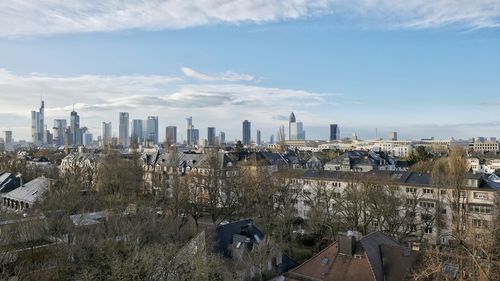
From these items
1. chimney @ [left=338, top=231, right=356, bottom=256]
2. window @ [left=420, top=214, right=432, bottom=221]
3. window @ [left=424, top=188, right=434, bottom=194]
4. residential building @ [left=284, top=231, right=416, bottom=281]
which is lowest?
window @ [left=420, top=214, right=432, bottom=221]

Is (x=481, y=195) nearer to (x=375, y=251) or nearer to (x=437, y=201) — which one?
(x=437, y=201)

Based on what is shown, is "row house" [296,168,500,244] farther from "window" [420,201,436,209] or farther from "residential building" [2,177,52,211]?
"residential building" [2,177,52,211]

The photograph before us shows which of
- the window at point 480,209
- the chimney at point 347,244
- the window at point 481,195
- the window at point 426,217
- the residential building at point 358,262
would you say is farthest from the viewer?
the window at point 481,195

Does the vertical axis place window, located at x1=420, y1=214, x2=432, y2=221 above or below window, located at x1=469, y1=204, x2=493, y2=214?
below

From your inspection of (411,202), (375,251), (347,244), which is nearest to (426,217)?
(411,202)

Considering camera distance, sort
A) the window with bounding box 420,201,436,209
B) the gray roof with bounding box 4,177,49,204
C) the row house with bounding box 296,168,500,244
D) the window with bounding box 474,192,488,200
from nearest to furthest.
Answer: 1. the row house with bounding box 296,168,500,244
2. the window with bounding box 474,192,488,200
3. the window with bounding box 420,201,436,209
4. the gray roof with bounding box 4,177,49,204

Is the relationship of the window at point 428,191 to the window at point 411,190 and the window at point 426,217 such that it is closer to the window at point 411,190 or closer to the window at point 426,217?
the window at point 411,190

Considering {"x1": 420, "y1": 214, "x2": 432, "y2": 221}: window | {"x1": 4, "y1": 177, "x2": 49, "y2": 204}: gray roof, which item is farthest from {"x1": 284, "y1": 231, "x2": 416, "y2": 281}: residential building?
{"x1": 4, "y1": 177, "x2": 49, "y2": 204}: gray roof

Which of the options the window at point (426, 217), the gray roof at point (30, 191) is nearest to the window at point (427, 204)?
the window at point (426, 217)
